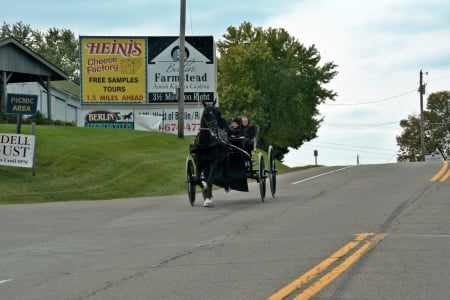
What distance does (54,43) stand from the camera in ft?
338

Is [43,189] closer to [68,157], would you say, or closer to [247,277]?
[68,157]

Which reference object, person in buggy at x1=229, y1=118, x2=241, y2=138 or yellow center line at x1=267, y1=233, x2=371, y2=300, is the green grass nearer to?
person in buggy at x1=229, y1=118, x2=241, y2=138

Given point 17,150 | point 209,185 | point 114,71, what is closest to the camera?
point 209,185

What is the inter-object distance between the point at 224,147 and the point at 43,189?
290 inches

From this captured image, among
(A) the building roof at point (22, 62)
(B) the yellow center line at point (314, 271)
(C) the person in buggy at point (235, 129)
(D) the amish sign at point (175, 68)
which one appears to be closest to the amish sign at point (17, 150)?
(C) the person in buggy at point (235, 129)

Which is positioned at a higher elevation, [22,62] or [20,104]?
[22,62]

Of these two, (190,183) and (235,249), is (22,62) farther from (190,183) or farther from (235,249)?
(235,249)

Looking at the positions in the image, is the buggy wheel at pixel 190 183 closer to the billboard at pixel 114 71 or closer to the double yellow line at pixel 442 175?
the double yellow line at pixel 442 175

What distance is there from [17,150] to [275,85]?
135ft

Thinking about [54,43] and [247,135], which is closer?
[247,135]

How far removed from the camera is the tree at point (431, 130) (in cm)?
9800

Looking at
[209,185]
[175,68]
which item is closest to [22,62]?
[175,68]

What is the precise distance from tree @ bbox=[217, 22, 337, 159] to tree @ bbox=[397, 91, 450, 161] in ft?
120

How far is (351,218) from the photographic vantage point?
1376 centimetres
